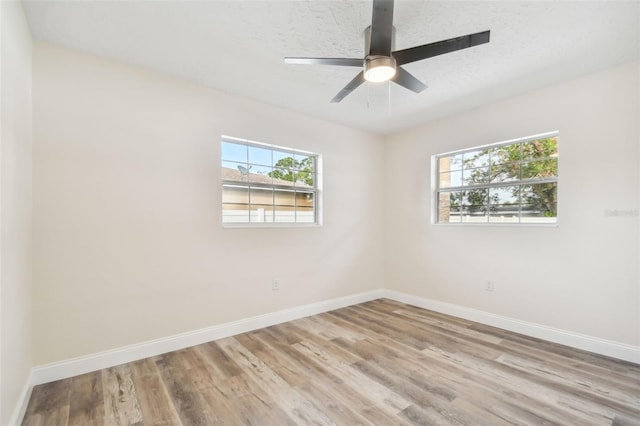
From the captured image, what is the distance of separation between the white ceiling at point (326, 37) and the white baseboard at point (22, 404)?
8.52ft

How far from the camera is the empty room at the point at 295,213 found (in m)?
1.91

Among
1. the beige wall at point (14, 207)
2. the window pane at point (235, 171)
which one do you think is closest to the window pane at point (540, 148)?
the window pane at point (235, 171)

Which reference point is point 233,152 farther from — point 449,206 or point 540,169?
point 540,169

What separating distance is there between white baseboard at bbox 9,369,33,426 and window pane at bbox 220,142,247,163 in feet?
7.91

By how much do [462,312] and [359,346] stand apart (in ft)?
5.44

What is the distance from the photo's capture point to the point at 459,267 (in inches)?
147

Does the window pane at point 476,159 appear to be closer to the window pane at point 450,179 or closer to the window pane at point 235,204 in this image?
the window pane at point 450,179

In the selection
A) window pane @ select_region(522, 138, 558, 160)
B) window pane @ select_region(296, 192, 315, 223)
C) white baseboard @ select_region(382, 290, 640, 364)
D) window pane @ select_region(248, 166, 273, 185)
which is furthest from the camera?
window pane @ select_region(296, 192, 315, 223)

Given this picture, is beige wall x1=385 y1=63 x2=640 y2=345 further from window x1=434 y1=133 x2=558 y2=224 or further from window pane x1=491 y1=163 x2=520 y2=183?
window pane x1=491 y1=163 x2=520 y2=183

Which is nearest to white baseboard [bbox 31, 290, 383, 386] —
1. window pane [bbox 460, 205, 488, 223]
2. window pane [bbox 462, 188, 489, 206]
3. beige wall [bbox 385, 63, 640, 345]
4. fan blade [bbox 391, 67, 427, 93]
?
beige wall [bbox 385, 63, 640, 345]

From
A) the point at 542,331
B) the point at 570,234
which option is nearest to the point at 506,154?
the point at 570,234

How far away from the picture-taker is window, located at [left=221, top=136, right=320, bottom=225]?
3.27 metres

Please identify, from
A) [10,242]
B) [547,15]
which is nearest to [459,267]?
[547,15]

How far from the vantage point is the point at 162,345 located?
106 inches
